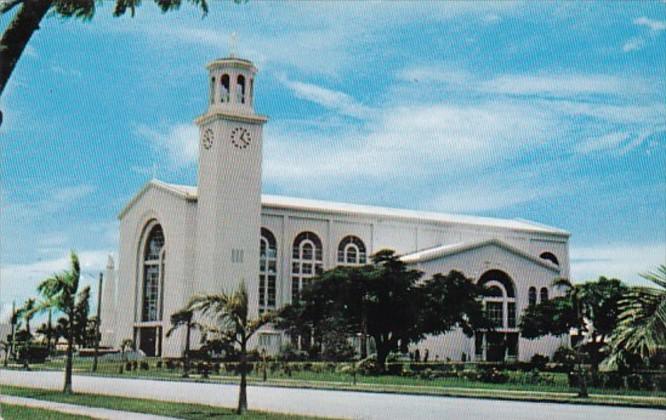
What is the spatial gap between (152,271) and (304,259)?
12.5 meters

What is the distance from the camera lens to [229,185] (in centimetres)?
6650

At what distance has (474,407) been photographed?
22172 mm

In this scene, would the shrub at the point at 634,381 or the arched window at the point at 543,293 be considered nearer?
the shrub at the point at 634,381

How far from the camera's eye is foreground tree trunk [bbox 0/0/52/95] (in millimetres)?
10484

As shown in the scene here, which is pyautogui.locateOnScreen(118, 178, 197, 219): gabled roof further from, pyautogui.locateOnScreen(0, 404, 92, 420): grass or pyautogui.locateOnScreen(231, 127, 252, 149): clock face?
pyautogui.locateOnScreen(0, 404, 92, 420): grass

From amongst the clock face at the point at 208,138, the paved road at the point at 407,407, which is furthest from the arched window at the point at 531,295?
the paved road at the point at 407,407

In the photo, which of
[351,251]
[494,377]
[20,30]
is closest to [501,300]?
[351,251]

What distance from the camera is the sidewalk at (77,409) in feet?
→ 56.5

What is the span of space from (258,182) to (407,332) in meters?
21.3

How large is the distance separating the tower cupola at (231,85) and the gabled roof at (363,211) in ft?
24.7

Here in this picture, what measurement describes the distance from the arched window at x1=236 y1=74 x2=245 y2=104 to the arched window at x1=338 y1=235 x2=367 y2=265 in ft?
51.1

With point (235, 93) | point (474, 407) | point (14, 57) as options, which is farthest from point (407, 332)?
point (14, 57)

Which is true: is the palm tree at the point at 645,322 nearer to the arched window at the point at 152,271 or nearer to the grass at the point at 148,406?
the grass at the point at 148,406

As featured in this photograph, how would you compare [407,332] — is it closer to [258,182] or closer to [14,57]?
[258,182]
